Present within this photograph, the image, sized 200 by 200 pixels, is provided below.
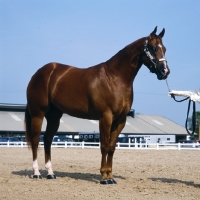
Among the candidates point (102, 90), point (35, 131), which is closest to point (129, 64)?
point (102, 90)

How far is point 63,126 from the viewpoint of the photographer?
156ft

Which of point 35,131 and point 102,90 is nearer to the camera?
point 102,90

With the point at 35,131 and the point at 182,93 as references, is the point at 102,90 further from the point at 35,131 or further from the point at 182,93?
the point at 35,131

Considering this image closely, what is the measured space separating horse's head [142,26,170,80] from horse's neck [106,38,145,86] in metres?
0.19

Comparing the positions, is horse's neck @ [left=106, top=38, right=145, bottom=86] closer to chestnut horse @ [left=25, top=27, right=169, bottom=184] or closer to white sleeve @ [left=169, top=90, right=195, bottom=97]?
chestnut horse @ [left=25, top=27, right=169, bottom=184]

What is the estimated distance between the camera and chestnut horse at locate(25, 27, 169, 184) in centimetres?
801

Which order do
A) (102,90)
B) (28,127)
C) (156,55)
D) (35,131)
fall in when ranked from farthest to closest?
(28,127), (35,131), (102,90), (156,55)

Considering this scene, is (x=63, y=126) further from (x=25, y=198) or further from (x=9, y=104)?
(x=25, y=198)

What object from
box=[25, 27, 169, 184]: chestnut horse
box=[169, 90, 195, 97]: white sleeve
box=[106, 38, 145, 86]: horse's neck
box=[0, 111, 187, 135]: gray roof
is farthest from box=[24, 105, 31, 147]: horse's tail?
box=[0, 111, 187, 135]: gray roof

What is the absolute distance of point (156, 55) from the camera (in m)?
7.90

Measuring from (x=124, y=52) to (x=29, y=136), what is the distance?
2936mm

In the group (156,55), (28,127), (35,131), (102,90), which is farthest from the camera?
(28,127)

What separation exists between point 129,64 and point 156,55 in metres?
0.61

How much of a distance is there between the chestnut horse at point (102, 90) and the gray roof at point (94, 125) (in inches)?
1329
